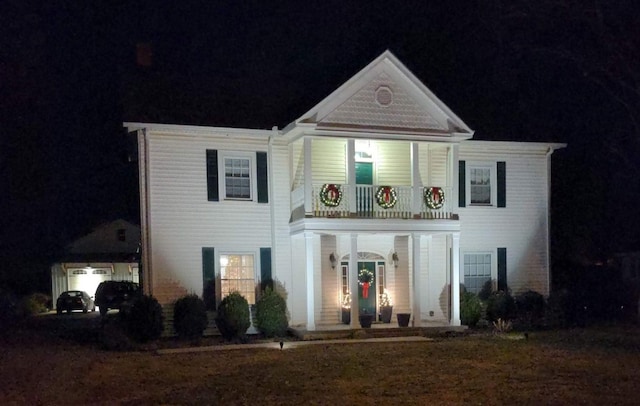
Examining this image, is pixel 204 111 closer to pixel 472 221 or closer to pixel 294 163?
pixel 294 163

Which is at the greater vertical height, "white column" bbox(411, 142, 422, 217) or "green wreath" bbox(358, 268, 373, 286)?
"white column" bbox(411, 142, 422, 217)

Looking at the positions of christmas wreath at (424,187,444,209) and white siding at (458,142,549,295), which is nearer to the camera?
christmas wreath at (424,187,444,209)

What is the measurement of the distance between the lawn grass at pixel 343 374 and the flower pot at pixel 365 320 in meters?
1.82

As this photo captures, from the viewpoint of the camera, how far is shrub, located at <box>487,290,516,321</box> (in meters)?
20.2

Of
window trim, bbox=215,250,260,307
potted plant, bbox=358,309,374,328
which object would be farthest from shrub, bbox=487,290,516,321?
window trim, bbox=215,250,260,307

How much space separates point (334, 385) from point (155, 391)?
9.43 feet

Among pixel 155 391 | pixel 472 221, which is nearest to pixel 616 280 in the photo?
pixel 472 221

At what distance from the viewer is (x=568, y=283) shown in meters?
23.6

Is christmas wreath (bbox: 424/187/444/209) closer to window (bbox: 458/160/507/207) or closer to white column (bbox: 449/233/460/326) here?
white column (bbox: 449/233/460/326)

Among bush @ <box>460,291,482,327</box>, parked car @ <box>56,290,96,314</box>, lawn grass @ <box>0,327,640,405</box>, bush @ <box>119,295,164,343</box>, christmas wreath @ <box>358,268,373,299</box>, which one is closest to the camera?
lawn grass @ <box>0,327,640,405</box>

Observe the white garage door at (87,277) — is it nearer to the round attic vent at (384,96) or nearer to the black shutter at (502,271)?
the black shutter at (502,271)

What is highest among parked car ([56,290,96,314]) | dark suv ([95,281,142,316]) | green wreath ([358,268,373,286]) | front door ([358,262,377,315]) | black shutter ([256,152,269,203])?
black shutter ([256,152,269,203])

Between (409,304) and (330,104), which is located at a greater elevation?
(330,104)

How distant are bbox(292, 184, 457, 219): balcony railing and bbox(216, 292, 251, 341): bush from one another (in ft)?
10.2
